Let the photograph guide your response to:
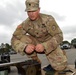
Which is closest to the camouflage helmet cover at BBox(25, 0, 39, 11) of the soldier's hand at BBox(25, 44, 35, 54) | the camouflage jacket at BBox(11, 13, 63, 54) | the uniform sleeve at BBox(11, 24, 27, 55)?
the camouflage jacket at BBox(11, 13, 63, 54)

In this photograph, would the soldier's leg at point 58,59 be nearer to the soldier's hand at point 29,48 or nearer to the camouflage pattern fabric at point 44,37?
the camouflage pattern fabric at point 44,37

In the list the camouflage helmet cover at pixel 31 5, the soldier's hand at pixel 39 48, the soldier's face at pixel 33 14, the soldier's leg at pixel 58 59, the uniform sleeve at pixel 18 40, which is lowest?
the soldier's leg at pixel 58 59

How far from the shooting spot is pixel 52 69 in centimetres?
419

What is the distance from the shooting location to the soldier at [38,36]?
411 cm

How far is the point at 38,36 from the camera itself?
452cm

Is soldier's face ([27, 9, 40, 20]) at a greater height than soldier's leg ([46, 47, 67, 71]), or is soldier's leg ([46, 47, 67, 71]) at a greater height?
soldier's face ([27, 9, 40, 20])

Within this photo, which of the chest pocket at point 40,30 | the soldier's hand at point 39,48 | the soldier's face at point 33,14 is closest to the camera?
the soldier's hand at point 39,48

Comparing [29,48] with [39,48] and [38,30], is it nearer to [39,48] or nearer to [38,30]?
[39,48]

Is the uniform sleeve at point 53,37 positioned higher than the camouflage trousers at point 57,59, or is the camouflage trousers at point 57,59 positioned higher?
the uniform sleeve at point 53,37

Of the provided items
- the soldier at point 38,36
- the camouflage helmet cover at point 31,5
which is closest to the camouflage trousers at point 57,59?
the soldier at point 38,36

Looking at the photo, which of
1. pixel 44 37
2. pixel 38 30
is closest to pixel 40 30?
pixel 38 30

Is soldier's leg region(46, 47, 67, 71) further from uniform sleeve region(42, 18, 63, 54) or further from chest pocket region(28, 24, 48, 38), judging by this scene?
chest pocket region(28, 24, 48, 38)

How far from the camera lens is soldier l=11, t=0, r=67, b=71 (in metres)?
4.11

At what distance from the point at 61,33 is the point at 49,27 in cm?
17
